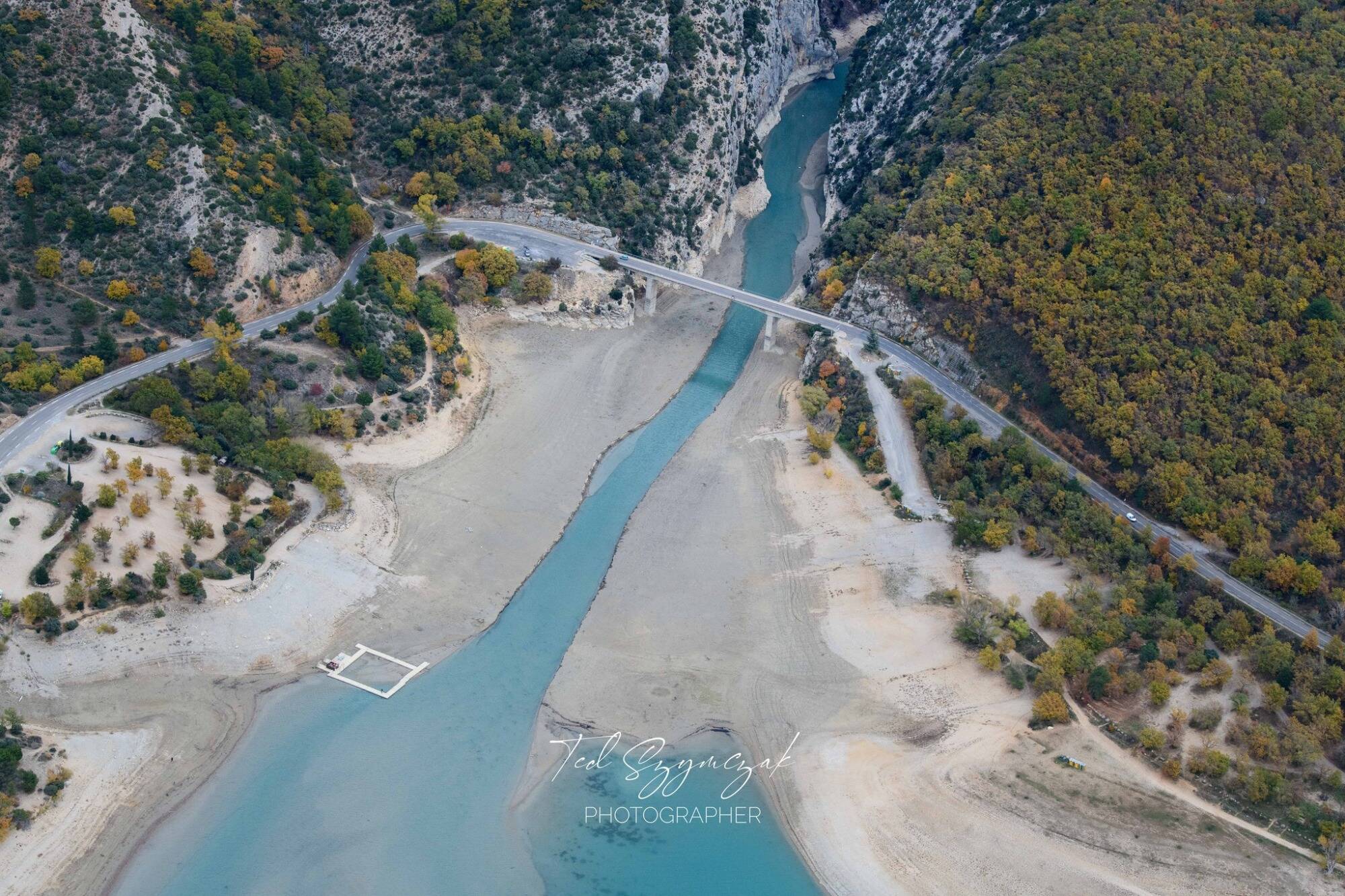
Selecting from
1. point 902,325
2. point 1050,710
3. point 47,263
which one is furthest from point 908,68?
point 47,263

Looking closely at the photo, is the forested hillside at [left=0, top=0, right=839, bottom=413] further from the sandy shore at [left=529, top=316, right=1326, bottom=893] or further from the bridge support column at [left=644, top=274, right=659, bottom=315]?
the sandy shore at [left=529, top=316, right=1326, bottom=893]

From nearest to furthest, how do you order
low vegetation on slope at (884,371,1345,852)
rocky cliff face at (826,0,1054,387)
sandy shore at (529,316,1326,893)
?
sandy shore at (529,316,1326,893) < low vegetation on slope at (884,371,1345,852) < rocky cliff face at (826,0,1054,387)

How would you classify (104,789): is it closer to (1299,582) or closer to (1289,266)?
(1299,582)

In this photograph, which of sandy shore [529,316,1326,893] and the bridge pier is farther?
the bridge pier

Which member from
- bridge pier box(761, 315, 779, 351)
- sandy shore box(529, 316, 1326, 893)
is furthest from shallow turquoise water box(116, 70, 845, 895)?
bridge pier box(761, 315, 779, 351)

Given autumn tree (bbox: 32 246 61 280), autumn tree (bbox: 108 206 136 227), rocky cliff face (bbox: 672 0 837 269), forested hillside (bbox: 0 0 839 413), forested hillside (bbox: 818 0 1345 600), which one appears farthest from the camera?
rocky cliff face (bbox: 672 0 837 269)

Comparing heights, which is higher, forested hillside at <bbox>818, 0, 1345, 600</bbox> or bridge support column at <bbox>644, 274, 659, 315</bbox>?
forested hillside at <bbox>818, 0, 1345, 600</bbox>

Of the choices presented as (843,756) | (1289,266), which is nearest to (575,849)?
(843,756)

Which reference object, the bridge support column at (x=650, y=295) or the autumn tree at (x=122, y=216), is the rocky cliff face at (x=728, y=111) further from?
the autumn tree at (x=122, y=216)
